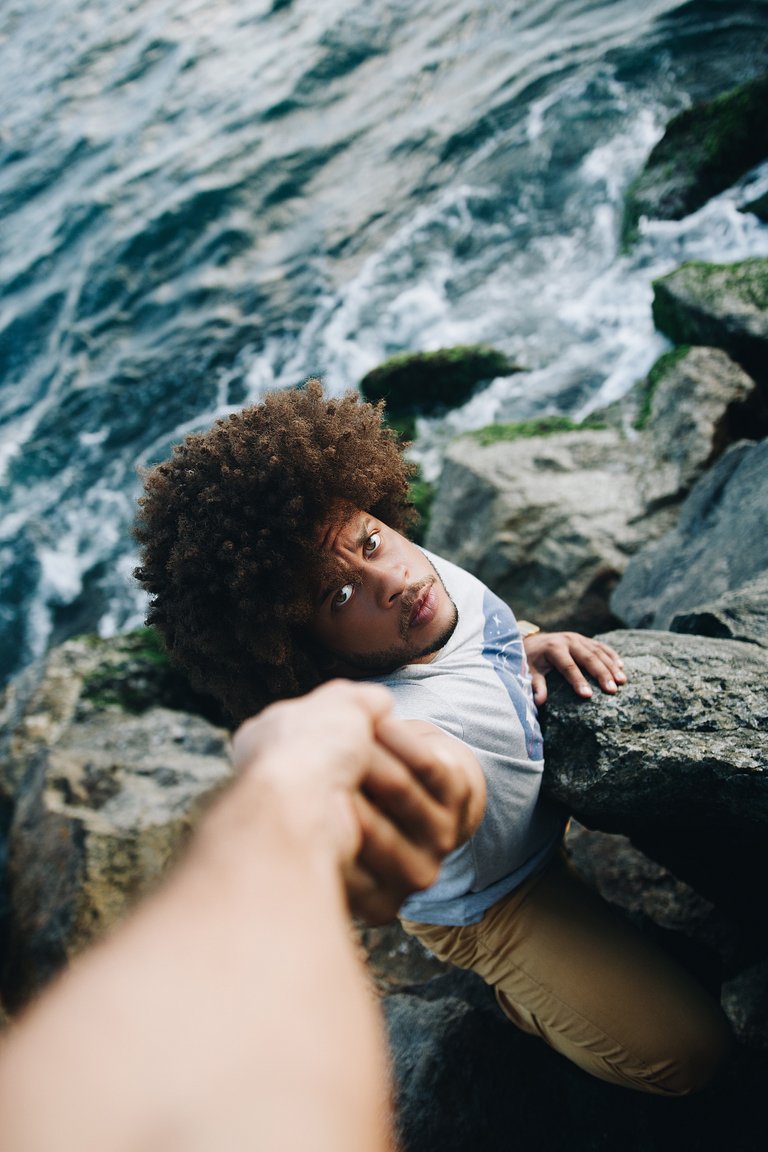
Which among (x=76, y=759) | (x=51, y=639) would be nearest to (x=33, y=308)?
(x=51, y=639)

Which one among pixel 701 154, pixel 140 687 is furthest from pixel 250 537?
pixel 701 154

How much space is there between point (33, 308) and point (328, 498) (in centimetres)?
1559

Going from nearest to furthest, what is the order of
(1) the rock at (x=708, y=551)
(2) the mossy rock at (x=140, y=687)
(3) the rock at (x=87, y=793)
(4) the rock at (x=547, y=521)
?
(1) the rock at (x=708, y=551) < (3) the rock at (x=87, y=793) < (4) the rock at (x=547, y=521) < (2) the mossy rock at (x=140, y=687)

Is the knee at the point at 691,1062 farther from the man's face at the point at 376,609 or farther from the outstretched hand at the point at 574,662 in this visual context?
the man's face at the point at 376,609

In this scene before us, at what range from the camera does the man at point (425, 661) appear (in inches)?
74.7

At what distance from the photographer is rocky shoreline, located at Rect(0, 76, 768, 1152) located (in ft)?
6.18

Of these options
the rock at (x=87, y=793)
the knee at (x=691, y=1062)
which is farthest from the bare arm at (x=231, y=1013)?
the rock at (x=87, y=793)

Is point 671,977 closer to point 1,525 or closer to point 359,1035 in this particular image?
point 359,1035

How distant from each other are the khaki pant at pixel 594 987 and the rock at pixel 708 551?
1131 mm

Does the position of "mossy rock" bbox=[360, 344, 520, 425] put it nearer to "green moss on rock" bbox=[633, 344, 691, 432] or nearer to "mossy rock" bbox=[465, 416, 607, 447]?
"mossy rock" bbox=[465, 416, 607, 447]

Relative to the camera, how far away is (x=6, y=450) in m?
12.2

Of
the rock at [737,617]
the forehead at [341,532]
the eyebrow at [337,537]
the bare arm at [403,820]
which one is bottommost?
the rock at [737,617]

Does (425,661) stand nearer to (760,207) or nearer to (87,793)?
(87,793)

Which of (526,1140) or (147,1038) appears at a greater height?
(147,1038)
